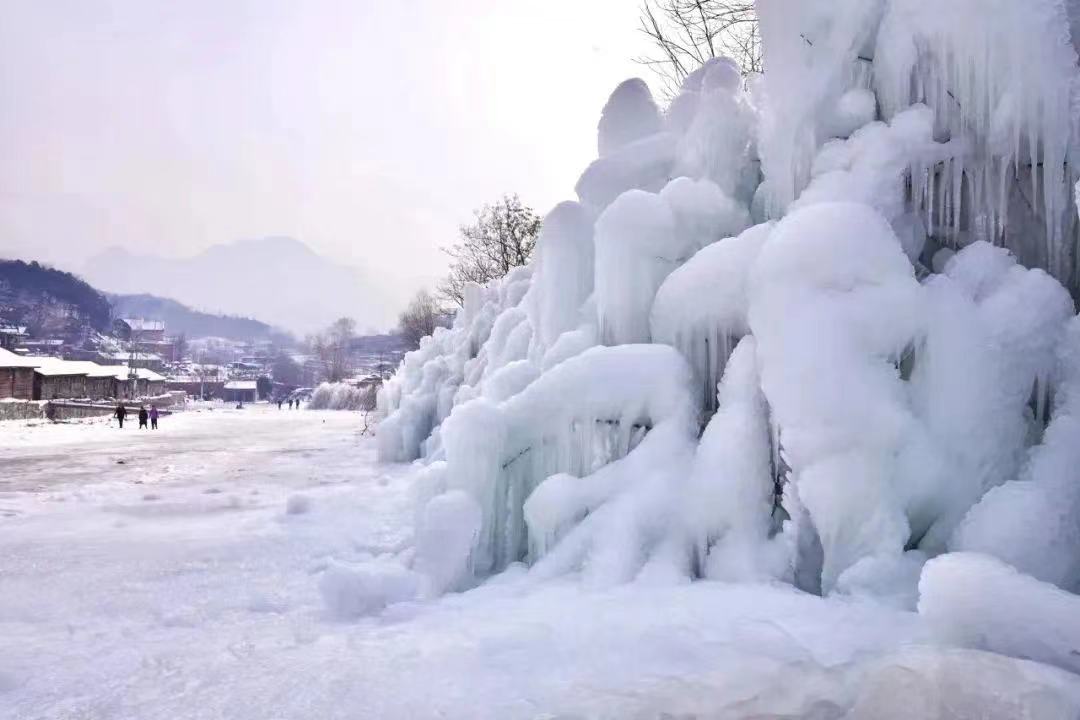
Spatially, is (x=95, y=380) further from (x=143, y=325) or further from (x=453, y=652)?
(x=143, y=325)

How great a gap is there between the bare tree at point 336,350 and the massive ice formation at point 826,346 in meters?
85.1

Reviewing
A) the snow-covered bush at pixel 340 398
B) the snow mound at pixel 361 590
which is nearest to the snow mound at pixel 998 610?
the snow mound at pixel 361 590

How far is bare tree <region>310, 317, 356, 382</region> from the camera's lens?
9012 cm

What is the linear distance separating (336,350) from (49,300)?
2289 inches

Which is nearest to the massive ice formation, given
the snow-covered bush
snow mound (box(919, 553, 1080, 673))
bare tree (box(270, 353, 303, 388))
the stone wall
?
snow mound (box(919, 553, 1080, 673))

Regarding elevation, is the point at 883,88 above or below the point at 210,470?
above

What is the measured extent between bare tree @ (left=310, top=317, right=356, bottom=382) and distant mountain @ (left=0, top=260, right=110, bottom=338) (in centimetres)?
3541

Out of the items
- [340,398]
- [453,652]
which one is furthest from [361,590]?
[340,398]

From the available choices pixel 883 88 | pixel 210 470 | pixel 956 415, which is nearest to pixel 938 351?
pixel 956 415

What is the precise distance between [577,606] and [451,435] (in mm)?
1589

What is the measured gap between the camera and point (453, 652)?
10.6 ft

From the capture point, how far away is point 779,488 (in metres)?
4.27

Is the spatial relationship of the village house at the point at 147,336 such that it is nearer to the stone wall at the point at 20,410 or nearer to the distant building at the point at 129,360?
the distant building at the point at 129,360

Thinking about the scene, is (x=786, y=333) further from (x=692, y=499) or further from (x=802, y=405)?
(x=692, y=499)
